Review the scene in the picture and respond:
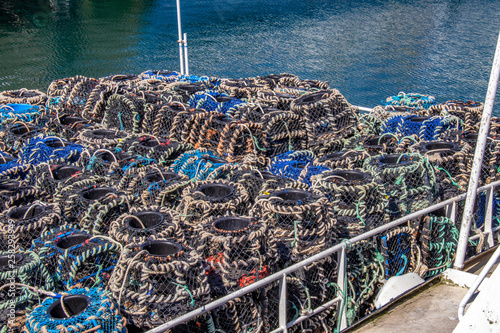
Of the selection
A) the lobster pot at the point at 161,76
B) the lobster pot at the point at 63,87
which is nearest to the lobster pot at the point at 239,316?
the lobster pot at the point at 63,87

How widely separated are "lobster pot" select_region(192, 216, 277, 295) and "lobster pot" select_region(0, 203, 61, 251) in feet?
4.60

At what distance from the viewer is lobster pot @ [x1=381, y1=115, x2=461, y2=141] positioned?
531cm

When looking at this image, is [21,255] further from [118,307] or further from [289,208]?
[289,208]

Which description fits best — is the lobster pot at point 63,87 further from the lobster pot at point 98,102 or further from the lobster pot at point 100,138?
the lobster pot at point 100,138

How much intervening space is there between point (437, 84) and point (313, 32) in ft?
29.2

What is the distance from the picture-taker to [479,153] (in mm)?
3279

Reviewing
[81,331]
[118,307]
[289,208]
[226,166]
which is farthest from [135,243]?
[226,166]

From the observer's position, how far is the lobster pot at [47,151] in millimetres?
5000

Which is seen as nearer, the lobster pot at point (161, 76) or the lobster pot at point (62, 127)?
the lobster pot at point (62, 127)

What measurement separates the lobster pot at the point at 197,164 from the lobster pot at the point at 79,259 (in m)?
1.38

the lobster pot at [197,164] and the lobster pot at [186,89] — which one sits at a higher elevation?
the lobster pot at [186,89]

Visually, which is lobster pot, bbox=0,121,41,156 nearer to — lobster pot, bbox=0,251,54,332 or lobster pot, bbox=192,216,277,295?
lobster pot, bbox=0,251,54,332

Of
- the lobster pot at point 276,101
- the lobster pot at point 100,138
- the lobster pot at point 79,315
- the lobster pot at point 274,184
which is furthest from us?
the lobster pot at point 276,101

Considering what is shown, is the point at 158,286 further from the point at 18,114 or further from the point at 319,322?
the point at 18,114
